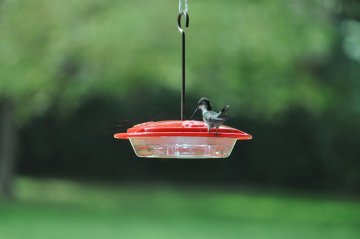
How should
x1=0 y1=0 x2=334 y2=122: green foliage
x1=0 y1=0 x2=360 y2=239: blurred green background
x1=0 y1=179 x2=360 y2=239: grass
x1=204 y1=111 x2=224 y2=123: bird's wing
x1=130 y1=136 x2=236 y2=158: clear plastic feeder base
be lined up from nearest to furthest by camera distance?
1. x1=204 y1=111 x2=224 y2=123: bird's wing
2. x1=130 y1=136 x2=236 y2=158: clear plastic feeder base
3. x1=0 y1=0 x2=334 y2=122: green foliage
4. x1=0 y1=0 x2=360 y2=239: blurred green background
5. x1=0 y1=179 x2=360 y2=239: grass

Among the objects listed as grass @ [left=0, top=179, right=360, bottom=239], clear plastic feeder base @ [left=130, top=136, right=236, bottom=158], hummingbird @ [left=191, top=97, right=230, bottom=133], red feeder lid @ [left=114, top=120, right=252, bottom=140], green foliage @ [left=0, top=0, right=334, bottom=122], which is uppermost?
green foliage @ [left=0, top=0, right=334, bottom=122]

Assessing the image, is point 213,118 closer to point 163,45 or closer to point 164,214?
point 163,45

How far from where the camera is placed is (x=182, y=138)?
2314 millimetres

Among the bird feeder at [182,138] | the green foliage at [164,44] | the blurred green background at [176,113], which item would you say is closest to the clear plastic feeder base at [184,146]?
the bird feeder at [182,138]

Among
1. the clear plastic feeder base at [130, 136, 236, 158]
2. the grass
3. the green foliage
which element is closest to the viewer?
the clear plastic feeder base at [130, 136, 236, 158]

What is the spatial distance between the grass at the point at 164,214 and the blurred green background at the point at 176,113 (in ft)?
0.14

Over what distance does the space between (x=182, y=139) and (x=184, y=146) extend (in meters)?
0.08

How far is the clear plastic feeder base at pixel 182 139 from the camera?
7.49ft

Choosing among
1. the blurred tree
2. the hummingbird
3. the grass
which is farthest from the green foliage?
the hummingbird

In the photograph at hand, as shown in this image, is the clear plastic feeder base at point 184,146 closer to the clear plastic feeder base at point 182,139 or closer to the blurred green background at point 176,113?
the clear plastic feeder base at point 182,139

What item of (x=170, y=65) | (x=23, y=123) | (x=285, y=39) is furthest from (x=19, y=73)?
(x=23, y=123)

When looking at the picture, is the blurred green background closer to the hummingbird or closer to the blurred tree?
the blurred tree

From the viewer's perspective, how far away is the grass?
10.1m

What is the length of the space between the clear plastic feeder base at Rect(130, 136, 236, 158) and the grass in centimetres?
720
